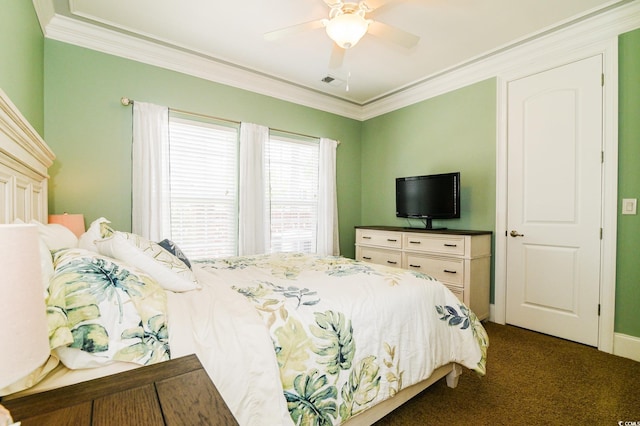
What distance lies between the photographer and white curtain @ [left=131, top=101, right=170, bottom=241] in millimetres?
2770

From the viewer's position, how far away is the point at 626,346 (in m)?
2.33

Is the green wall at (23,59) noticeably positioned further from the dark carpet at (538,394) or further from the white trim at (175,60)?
the dark carpet at (538,394)

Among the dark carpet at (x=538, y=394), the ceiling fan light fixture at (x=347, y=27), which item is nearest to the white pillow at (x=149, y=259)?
the dark carpet at (x=538, y=394)

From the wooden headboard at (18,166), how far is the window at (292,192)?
83.5 inches

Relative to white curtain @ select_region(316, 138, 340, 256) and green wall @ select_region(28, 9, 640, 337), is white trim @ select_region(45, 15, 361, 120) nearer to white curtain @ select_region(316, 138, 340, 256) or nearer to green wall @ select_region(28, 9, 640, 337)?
green wall @ select_region(28, 9, 640, 337)

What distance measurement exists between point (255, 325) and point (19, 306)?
796mm

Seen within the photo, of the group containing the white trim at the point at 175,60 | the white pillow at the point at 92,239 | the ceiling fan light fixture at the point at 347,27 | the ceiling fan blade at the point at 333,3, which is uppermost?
the white trim at the point at 175,60

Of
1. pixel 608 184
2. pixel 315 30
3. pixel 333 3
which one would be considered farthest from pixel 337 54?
pixel 608 184

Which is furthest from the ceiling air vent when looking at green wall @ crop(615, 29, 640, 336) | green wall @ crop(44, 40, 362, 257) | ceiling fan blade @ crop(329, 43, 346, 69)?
green wall @ crop(615, 29, 640, 336)

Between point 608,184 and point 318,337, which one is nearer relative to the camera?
point 318,337

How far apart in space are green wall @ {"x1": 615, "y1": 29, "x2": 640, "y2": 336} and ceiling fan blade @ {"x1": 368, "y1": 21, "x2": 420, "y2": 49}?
179cm

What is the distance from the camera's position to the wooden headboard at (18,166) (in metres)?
1.15

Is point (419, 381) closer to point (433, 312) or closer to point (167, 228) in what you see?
point (433, 312)

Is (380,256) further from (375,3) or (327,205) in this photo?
(375,3)
